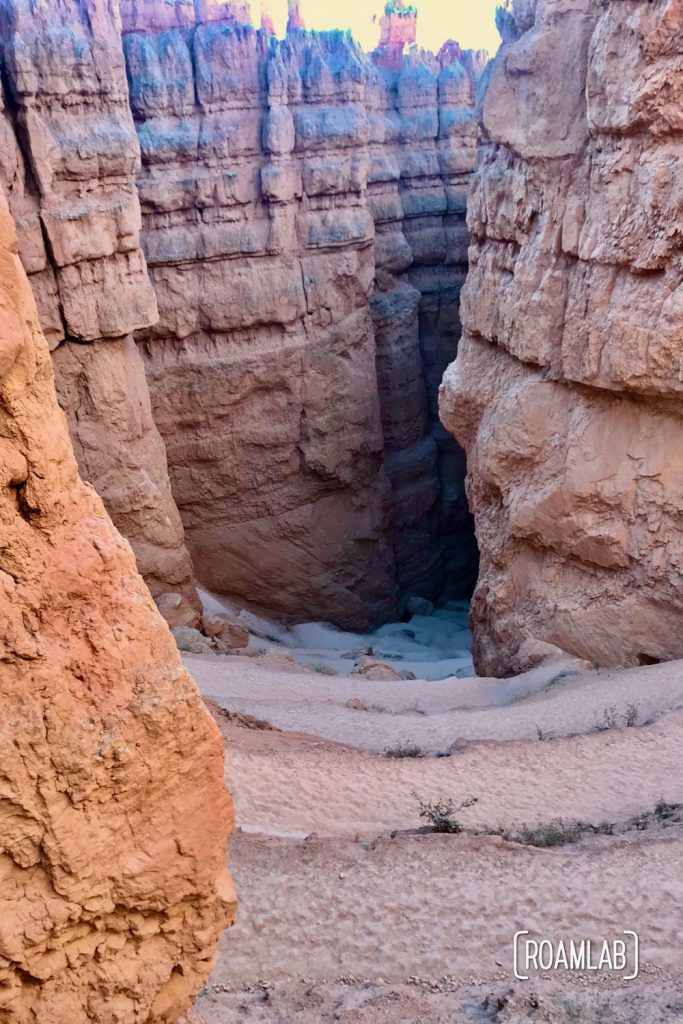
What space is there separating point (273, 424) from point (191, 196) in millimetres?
4116

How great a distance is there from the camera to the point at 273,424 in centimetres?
1691

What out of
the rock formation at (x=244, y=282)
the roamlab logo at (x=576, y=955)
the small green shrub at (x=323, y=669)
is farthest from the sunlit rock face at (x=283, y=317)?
the roamlab logo at (x=576, y=955)

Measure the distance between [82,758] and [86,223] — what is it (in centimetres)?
982

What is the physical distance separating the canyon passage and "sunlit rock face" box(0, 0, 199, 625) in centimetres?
5

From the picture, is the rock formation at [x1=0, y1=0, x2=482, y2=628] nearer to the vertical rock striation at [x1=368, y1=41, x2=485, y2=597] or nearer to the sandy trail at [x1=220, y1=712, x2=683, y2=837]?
the vertical rock striation at [x1=368, y1=41, x2=485, y2=597]

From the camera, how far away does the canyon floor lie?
4.37 meters

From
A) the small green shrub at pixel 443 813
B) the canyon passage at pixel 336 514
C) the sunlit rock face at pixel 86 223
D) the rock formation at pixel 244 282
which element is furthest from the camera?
the rock formation at pixel 244 282

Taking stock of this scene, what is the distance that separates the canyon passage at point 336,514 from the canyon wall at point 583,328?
4 centimetres

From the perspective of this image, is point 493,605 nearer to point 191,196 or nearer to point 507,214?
point 507,214

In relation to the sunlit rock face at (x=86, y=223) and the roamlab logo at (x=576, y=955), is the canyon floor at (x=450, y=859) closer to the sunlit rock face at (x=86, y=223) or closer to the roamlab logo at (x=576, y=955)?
the roamlab logo at (x=576, y=955)

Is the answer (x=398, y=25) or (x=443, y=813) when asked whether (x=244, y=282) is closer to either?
(x=398, y=25)

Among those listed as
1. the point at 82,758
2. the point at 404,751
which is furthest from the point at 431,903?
the point at 82,758

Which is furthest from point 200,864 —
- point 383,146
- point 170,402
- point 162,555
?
point 383,146

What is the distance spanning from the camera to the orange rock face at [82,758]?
2742 millimetres
